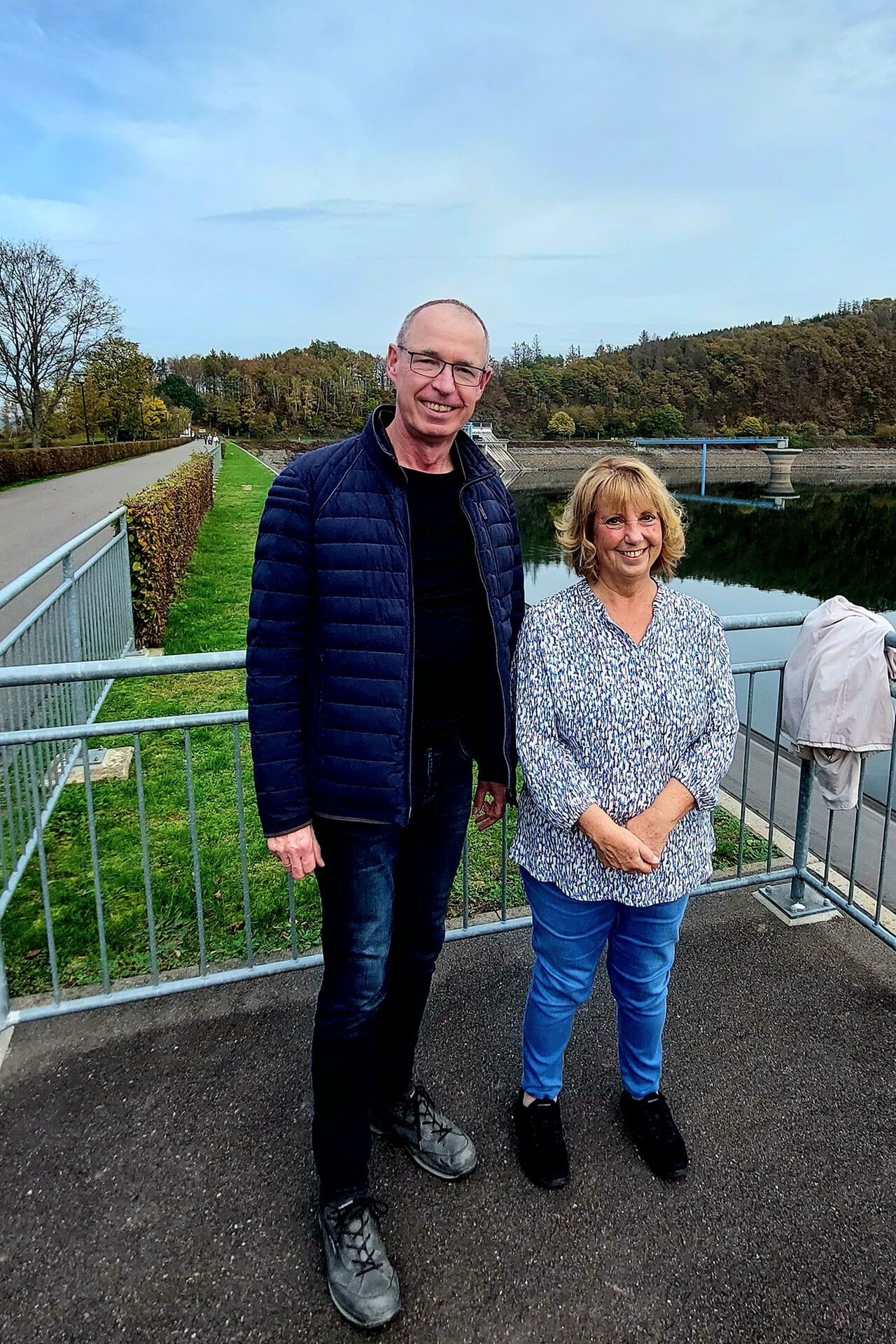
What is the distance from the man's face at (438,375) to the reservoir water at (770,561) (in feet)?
18.8

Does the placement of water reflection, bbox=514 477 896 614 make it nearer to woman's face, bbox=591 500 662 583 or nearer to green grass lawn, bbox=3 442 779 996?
green grass lawn, bbox=3 442 779 996

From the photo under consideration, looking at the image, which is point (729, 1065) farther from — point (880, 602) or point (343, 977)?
point (880, 602)

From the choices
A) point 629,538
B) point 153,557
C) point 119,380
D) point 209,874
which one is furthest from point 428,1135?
point 119,380

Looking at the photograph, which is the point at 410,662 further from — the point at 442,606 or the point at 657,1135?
the point at 657,1135

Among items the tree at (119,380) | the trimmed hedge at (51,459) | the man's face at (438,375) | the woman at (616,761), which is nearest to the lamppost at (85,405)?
the tree at (119,380)

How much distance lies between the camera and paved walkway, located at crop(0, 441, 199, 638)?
26.6 ft

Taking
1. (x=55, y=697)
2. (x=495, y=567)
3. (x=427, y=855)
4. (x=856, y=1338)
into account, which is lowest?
(x=856, y=1338)

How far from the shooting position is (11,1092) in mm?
2283

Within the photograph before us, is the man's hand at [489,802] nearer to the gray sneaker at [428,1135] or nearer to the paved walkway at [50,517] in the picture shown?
the gray sneaker at [428,1135]

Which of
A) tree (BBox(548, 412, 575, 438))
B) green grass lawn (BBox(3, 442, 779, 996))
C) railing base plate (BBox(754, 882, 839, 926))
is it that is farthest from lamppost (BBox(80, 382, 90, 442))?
railing base plate (BBox(754, 882, 839, 926))

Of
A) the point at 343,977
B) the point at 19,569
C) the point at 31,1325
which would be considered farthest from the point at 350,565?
the point at 19,569

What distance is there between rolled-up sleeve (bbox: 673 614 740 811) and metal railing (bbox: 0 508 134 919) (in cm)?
155

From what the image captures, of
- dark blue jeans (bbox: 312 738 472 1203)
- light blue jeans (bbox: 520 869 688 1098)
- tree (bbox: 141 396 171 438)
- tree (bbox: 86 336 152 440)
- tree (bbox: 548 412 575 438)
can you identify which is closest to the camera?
dark blue jeans (bbox: 312 738 472 1203)

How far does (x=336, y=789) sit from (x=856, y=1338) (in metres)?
1.53
